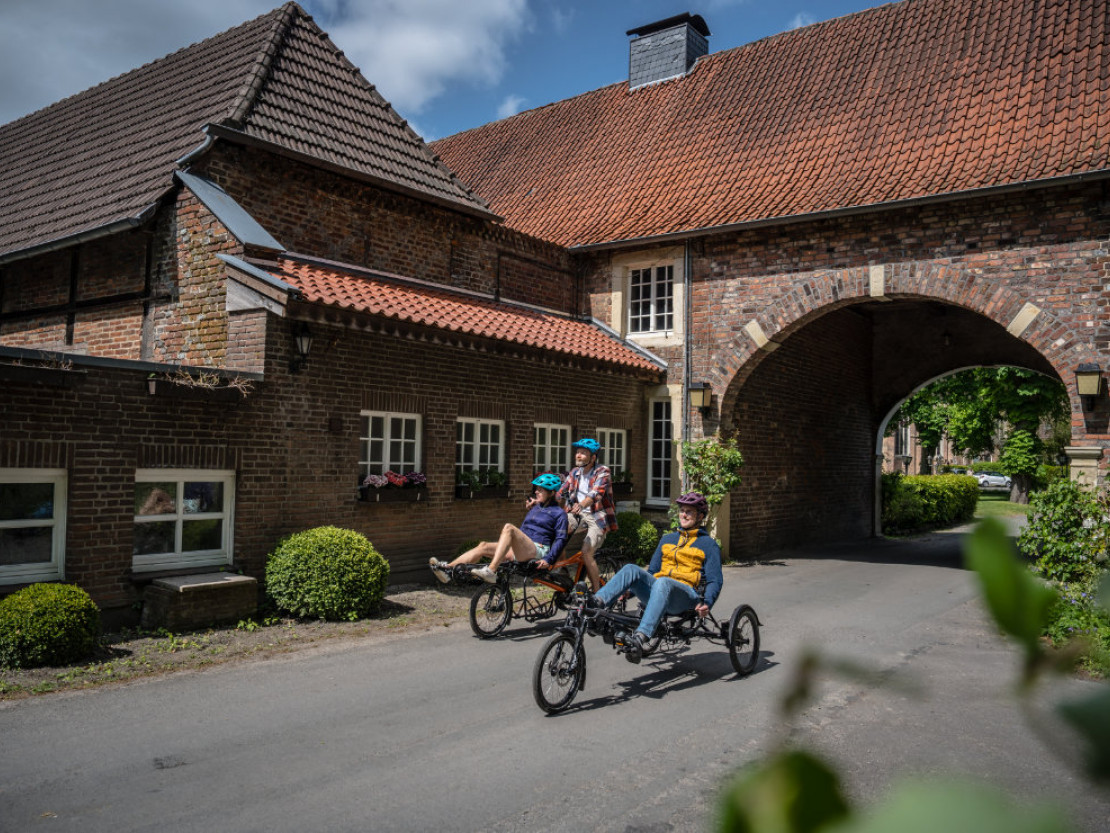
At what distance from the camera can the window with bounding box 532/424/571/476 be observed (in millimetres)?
13797

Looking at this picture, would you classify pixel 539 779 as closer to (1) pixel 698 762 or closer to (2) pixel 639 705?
(1) pixel 698 762

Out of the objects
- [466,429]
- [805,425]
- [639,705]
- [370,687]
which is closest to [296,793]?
[370,687]

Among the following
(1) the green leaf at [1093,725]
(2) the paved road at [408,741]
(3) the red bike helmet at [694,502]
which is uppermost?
(1) the green leaf at [1093,725]

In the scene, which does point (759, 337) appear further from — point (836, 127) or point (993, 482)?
point (993, 482)

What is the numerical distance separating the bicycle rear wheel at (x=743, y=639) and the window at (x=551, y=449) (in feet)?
20.4

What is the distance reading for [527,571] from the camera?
8773mm

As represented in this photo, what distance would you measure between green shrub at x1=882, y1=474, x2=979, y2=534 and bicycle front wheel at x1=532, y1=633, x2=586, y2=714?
52.4 ft

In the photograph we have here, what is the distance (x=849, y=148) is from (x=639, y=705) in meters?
11.4

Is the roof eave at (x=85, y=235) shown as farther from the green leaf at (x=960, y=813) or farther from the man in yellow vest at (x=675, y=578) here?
the green leaf at (x=960, y=813)

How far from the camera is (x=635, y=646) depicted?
6742mm

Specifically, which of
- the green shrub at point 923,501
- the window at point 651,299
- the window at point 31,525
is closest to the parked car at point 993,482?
the green shrub at point 923,501

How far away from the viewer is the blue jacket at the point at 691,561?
23.7 feet

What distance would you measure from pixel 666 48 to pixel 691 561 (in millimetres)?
15900

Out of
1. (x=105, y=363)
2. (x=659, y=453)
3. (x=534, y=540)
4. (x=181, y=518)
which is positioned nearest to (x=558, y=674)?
(x=534, y=540)
